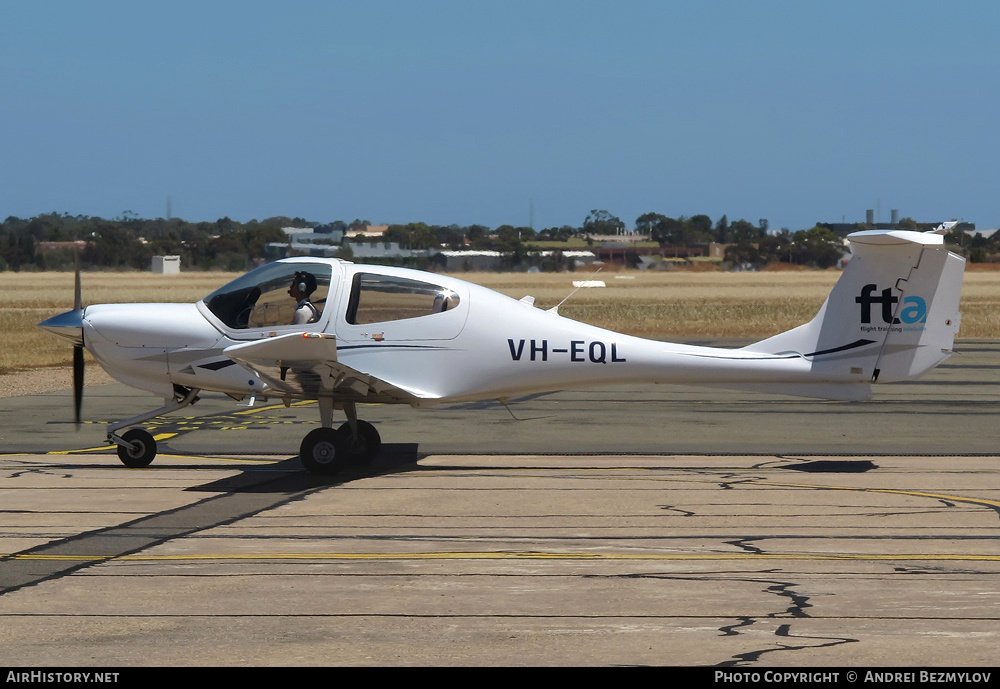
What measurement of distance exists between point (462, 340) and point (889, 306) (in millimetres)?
4643

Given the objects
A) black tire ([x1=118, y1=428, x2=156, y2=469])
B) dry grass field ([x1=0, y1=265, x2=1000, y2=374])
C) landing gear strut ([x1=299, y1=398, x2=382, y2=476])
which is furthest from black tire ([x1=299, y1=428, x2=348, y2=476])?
dry grass field ([x1=0, y1=265, x2=1000, y2=374])

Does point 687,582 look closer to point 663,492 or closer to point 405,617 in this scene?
point 405,617

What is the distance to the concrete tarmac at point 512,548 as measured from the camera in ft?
22.2

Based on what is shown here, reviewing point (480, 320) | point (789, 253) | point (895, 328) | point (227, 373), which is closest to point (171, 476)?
point (227, 373)

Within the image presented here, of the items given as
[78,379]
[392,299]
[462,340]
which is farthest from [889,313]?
[78,379]

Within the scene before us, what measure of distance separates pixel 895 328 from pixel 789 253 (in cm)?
14157

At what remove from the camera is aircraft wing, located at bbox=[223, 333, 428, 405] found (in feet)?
38.9

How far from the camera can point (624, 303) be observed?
66188 millimetres

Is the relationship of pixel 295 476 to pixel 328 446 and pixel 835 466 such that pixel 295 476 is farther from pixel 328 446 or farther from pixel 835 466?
pixel 835 466

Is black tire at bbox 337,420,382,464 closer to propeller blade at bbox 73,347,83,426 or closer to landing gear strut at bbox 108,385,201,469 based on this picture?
landing gear strut at bbox 108,385,201,469

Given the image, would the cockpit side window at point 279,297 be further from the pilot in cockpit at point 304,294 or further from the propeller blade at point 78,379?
the propeller blade at point 78,379

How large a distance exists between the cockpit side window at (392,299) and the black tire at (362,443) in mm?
1295

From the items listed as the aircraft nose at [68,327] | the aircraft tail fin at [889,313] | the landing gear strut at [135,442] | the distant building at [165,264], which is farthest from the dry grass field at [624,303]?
the aircraft tail fin at [889,313]

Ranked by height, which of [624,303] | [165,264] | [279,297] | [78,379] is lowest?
[624,303]
